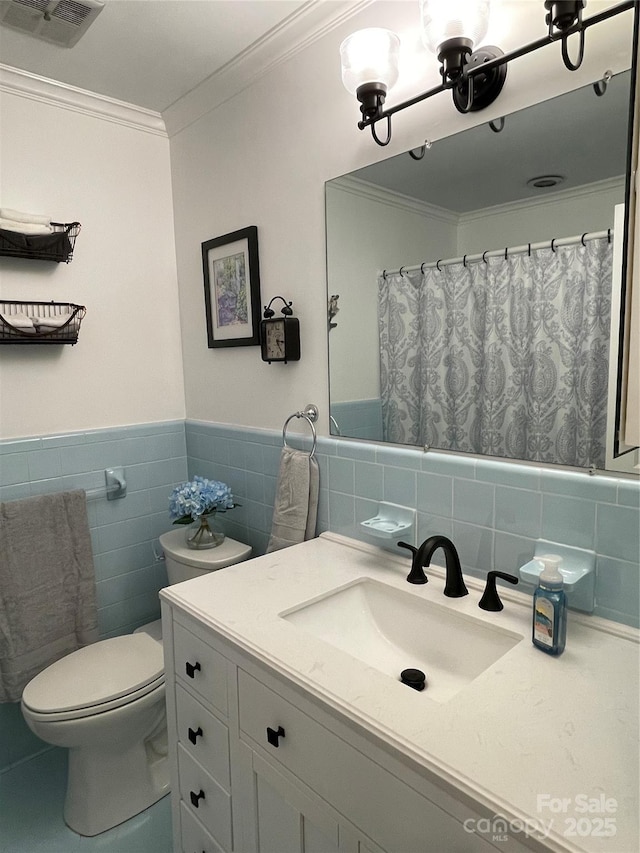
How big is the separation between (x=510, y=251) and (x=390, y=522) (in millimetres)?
756

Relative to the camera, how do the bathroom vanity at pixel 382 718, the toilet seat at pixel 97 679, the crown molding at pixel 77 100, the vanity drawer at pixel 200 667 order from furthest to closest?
the crown molding at pixel 77 100 < the toilet seat at pixel 97 679 < the vanity drawer at pixel 200 667 < the bathroom vanity at pixel 382 718

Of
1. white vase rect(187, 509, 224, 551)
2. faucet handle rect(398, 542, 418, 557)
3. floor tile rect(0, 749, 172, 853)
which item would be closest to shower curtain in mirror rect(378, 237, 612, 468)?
faucet handle rect(398, 542, 418, 557)

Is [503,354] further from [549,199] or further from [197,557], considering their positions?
[197,557]

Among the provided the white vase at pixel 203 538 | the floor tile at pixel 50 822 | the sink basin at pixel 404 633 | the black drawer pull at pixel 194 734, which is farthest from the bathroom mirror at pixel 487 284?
the floor tile at pixel 50 822

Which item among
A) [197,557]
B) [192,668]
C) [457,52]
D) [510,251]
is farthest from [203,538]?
[457,52]

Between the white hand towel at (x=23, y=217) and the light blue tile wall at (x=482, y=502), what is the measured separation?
0.99 metres

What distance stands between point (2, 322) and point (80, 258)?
0.40 metres

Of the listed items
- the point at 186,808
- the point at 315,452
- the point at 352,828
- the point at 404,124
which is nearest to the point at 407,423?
the point at 315,452

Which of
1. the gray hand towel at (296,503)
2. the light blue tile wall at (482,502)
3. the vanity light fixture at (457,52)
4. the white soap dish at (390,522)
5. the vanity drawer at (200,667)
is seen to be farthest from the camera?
the gray hand towel at (296,503)

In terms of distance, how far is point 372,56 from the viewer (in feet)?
3.98

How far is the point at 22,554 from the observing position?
184cm

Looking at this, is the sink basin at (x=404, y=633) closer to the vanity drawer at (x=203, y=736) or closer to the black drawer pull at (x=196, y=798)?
the vanity drawer at (x=203, y=736)

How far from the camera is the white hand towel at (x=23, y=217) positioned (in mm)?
1747

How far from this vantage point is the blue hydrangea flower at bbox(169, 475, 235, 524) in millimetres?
1813
